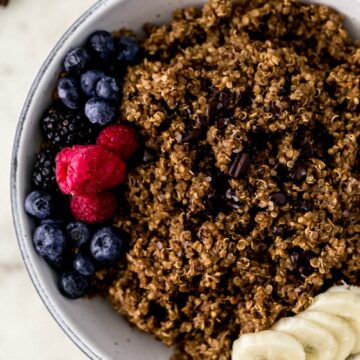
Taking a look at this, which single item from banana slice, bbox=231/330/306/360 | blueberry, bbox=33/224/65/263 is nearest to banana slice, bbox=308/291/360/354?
banana slice, bbox=231/330/306/360

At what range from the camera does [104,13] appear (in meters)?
2.03

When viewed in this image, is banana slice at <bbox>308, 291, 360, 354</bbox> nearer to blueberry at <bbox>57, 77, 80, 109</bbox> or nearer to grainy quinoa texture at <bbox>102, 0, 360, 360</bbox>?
grainy quinoa texture at <bbox>102, 0, 360, 360</bbox>

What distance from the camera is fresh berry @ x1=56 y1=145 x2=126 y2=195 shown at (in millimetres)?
1856

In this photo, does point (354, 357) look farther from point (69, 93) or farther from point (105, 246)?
point (69, 93)

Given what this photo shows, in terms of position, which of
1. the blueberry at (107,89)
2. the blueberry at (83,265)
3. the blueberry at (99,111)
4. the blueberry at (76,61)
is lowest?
the blueberry at (83,265)

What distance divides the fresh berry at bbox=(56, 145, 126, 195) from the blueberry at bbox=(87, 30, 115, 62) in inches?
11.0

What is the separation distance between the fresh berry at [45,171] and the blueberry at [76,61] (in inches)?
9.1

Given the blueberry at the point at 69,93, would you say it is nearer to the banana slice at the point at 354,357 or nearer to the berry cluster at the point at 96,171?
the berry cluster at the point at 96,171

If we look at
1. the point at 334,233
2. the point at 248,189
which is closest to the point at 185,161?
the point at 248,189

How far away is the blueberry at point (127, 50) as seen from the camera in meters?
2.04

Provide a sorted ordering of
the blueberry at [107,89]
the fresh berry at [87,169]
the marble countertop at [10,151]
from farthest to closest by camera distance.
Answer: the marble countertop at [10,151]
the blueberry at [107,89]
the fresh berry at [87,169]

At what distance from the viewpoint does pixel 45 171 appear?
6.53 ft

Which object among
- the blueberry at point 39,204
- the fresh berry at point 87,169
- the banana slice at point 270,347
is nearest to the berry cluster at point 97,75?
the fresh berry at point 87,169

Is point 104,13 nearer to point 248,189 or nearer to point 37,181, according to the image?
point 37,181
